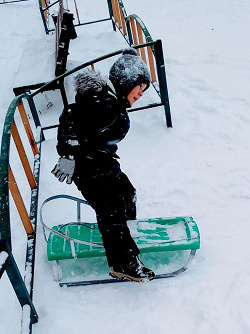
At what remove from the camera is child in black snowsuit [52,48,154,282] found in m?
2.25

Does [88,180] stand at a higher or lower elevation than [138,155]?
higher

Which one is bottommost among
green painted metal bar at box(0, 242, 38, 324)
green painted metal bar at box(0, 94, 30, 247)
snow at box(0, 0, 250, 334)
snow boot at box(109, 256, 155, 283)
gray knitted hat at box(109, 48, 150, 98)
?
snow at box(0, 0, 250, 334)

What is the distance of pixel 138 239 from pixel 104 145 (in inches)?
27.3

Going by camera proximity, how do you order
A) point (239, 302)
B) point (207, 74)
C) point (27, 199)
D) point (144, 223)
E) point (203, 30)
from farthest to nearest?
point (203, 30) < point (207, 74) < point (27, 199) < point (144, 223) < point (239, 302)

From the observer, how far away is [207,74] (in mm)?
5234

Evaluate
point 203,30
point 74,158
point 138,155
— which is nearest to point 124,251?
point 74,158

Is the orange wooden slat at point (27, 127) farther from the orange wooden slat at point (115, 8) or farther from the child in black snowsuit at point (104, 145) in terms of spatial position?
the orange wooden slat at point (115, 8)

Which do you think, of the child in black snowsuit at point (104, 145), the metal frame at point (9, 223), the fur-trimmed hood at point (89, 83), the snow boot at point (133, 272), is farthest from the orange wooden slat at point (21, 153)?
the snow boot at point (133, 272)

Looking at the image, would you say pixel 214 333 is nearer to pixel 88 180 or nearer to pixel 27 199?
pixel 88 180

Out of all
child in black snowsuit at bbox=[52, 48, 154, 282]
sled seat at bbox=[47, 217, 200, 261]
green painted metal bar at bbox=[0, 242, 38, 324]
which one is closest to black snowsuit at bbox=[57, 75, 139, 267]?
child in black snowsuit at bbox=[52, 48, 154, 282]

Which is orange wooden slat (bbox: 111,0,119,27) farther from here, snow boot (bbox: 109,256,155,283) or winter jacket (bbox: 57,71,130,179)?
snow boot (bbox: 109,256,155,283)

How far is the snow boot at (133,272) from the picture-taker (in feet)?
7.65

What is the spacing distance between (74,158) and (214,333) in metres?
1.29

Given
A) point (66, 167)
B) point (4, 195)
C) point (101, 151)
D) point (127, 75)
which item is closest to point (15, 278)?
point (4, 195)
